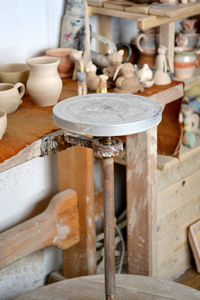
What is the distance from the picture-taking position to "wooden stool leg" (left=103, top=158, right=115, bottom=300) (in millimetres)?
1403

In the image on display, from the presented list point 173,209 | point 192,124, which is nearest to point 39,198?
point 173,209

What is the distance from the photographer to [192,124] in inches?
97.1

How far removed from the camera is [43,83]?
162 centimetres

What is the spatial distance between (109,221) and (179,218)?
1024 millimetres

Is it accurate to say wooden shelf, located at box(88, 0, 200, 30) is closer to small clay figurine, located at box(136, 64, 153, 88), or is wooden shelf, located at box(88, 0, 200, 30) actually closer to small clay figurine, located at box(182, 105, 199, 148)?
small clay figurine, located at box(136, 64, 153, 88)

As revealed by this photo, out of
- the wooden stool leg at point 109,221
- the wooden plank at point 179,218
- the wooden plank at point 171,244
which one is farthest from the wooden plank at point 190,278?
the wooden stool leg at point 109,221

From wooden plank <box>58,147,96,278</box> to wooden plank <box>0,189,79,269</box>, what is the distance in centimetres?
3

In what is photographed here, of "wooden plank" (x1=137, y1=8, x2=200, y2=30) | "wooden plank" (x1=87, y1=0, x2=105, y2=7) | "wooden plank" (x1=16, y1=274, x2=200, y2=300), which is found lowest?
"wooden plank" (x1=16, y1=274, x2=200, y2=300)

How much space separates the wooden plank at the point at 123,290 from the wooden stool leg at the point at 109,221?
0.26 metres

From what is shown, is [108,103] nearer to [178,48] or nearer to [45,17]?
[45,17]

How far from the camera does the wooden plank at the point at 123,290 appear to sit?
5.87 ft

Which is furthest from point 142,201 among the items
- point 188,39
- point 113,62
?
point 188,39

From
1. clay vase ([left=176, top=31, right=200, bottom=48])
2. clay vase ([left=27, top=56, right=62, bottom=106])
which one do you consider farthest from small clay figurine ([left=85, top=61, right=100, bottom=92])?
clay vase ([left=176, top=31, right=200, bottom=48])

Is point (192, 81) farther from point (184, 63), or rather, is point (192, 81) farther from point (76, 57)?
point (76, 57)
